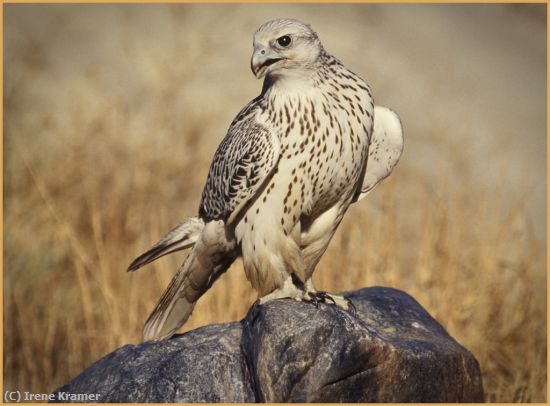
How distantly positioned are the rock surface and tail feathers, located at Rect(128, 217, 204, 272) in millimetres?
454

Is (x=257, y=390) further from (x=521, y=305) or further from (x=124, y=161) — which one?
(x=124, y=161)

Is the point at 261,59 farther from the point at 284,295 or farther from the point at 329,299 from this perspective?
the point at 329,299

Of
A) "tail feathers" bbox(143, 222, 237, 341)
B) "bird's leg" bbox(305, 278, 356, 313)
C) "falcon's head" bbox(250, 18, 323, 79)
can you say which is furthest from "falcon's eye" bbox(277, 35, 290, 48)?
"bird's leg" bbox(305, 278, 356, 313)

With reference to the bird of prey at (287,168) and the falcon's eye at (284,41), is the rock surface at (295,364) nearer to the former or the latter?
the bird of prey at (287,168)

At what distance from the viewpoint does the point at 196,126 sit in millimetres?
8289

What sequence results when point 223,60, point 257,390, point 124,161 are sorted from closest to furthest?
point 257,390 < point 124,161 < point 223,60

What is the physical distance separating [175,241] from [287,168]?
2.76ft

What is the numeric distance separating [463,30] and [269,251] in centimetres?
827

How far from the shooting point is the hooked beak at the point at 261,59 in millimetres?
4332

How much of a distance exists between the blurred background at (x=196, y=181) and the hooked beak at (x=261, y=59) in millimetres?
2447

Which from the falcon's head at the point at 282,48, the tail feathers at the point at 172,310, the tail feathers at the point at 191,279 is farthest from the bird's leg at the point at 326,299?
the falcon's head at the point at 282,48

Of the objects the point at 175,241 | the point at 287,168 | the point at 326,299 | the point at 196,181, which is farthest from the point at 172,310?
the point at 196,181

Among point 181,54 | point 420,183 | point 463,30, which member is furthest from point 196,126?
point 463,30

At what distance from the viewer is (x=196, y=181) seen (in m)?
8.30
